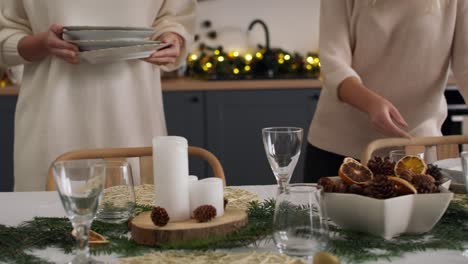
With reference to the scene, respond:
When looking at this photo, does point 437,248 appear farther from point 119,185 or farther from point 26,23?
point 26,23

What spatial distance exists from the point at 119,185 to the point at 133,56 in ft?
2.40

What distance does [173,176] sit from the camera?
1163 mm

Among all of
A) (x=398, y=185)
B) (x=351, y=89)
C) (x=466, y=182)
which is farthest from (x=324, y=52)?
(x=398, y=185)

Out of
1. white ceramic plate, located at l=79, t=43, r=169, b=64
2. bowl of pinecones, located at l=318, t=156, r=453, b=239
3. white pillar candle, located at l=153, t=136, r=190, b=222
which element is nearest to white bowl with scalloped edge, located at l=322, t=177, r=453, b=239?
bowl of pinecones, located at l=318, t=156, r=453, b=239

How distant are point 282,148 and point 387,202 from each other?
291 millimetres

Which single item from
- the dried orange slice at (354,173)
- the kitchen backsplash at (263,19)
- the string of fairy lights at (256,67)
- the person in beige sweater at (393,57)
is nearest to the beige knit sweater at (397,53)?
the person in beige sweater at (393,57)

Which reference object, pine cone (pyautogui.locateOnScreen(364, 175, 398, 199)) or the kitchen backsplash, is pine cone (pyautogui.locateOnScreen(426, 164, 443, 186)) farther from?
the kitchen backsplash

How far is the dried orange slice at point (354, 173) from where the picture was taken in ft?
3.92

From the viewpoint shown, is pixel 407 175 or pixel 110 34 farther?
pixel 110 34

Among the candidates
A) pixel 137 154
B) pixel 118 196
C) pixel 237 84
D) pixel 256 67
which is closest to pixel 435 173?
pixel 118 196

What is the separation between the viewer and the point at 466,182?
1.33m

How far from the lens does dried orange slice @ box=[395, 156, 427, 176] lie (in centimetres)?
126

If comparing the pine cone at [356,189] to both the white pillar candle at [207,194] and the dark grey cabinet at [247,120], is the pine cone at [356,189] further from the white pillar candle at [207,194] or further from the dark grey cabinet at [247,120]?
the dark grey cabinet at [247,120]

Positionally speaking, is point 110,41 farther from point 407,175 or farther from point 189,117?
point 189,117
